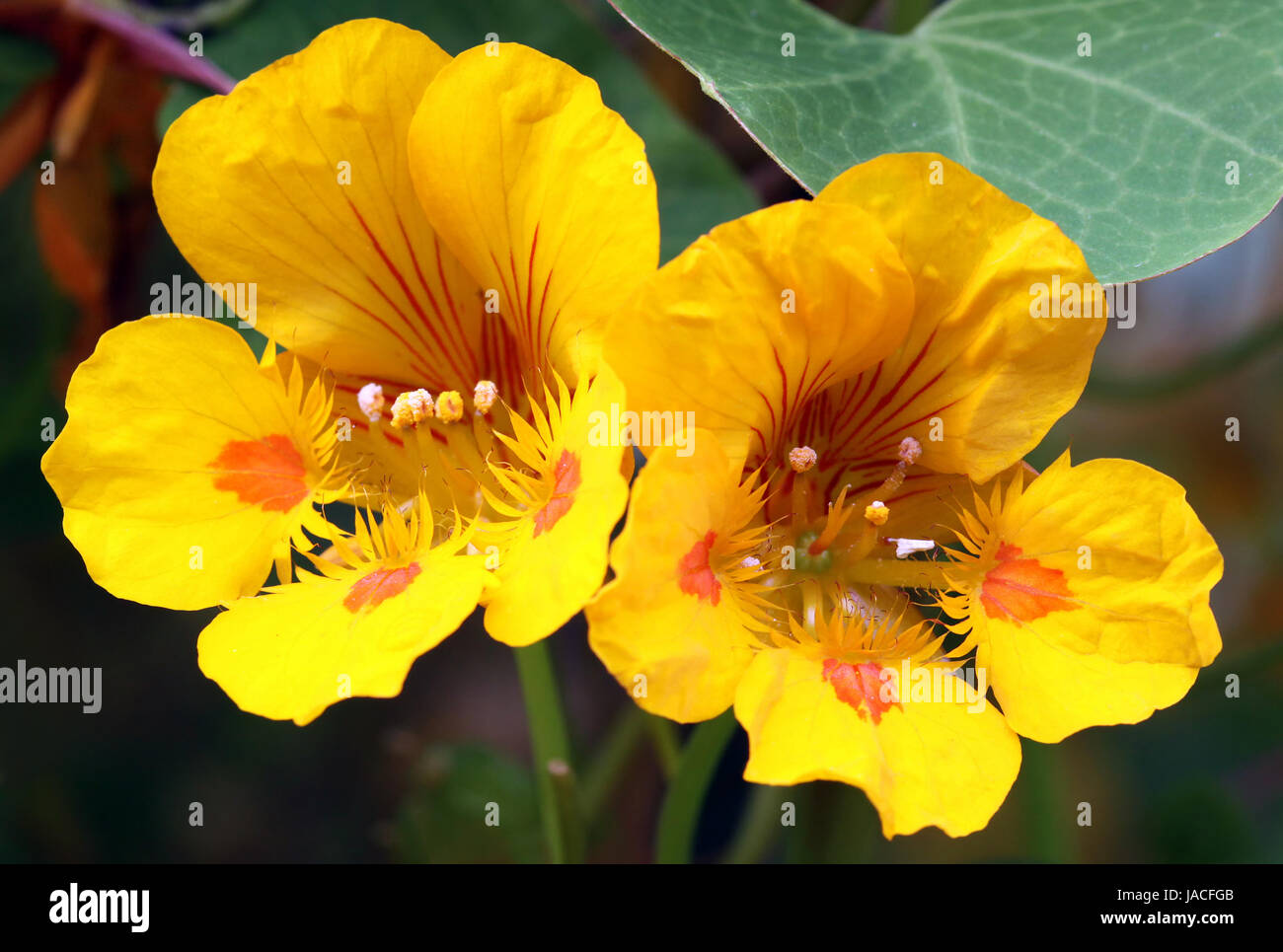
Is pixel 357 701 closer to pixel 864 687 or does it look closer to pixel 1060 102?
pixel 864 687

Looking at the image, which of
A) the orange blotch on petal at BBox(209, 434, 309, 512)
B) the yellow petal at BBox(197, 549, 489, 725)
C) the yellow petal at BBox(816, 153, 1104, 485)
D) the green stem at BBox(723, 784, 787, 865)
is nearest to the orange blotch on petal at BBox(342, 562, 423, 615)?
the yellow petal at BBox(197, 549, 489, 725)

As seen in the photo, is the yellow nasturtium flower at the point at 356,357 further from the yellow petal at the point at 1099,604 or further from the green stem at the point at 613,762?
the green stem at the point at 613,762

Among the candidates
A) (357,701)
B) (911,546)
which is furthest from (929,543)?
(357,701)

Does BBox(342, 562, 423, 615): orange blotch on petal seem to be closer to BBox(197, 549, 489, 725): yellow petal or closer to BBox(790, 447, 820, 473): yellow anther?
BBox(197, 549, 489, 725): yellow petal
